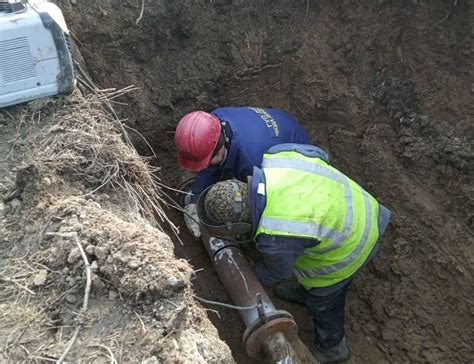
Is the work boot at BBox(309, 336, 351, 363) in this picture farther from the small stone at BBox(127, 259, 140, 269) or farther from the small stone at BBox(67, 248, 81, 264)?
the small stone at BBox(67, 248, 81, 264)

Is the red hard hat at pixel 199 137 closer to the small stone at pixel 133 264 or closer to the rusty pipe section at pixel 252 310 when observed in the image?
the rusty pipe section at pixel 252 310

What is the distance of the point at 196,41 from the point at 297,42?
95 centimetres

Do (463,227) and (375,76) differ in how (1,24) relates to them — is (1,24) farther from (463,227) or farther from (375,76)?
(463,227)

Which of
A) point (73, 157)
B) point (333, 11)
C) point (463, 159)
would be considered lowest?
point (463, 159)

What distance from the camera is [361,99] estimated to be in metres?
4.71

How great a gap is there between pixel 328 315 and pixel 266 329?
916 millimetres

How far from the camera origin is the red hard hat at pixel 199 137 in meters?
3.91

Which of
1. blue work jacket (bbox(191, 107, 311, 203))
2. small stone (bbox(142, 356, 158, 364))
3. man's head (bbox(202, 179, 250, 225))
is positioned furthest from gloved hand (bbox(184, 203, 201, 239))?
small stone (bbox(142, 356, 158, 364))

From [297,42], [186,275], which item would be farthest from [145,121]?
[186,275]

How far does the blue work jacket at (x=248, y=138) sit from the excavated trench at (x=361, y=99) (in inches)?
25.2

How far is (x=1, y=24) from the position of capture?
120 inches

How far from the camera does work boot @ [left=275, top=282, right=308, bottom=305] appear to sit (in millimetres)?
4422

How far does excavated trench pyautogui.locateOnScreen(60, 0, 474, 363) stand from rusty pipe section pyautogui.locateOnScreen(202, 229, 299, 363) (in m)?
0.36

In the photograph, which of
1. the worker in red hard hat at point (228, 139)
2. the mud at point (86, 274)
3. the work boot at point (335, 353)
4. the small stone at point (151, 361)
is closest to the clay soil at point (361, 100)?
the work boot at point (335, 353)
